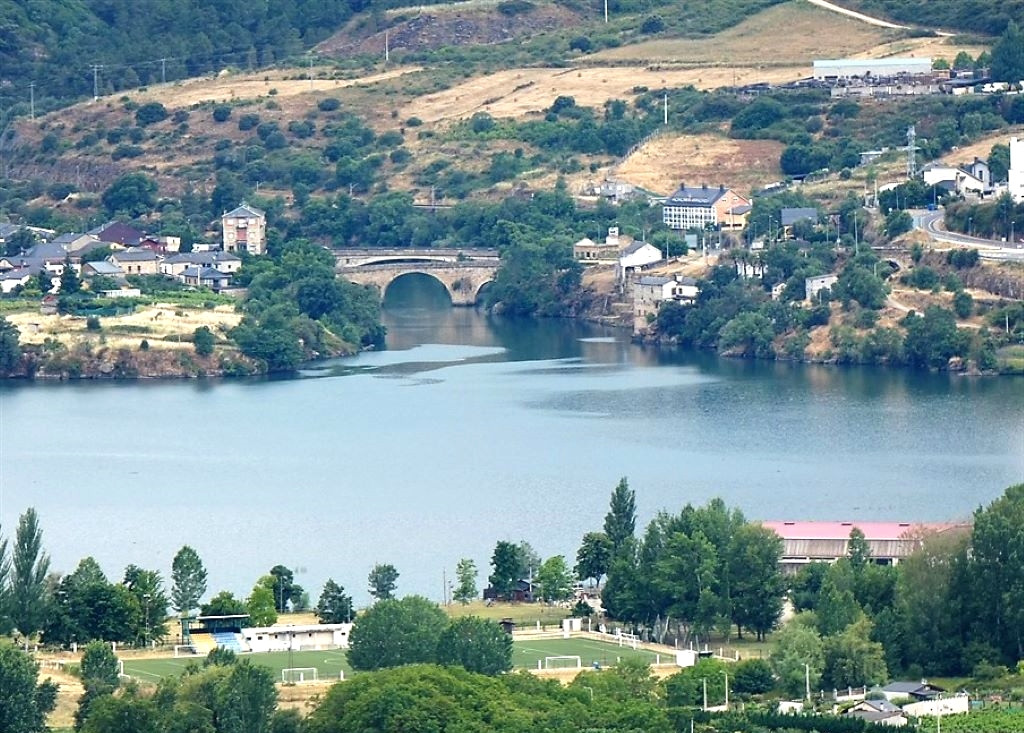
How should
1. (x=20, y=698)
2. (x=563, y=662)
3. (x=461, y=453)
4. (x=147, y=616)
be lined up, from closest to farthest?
(x=20, y=698)
(x=563, y=662)
(x=147, y=616)
(x=461, y=453)

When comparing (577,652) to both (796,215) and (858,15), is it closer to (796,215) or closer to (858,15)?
(796,215)

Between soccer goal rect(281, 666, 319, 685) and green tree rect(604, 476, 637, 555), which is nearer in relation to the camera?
soccer goal rect(281, 666, 319, 685)

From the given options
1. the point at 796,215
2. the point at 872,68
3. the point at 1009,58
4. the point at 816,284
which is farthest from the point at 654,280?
the point at 872,68

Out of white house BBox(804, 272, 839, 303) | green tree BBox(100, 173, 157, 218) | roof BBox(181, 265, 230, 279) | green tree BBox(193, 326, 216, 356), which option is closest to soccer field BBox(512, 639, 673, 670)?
green tree BBox(193, 326, 216, 356)

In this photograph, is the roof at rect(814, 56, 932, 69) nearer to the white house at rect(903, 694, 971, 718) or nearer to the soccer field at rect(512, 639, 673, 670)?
the soccer field at rect(512, 639, 673, 670)

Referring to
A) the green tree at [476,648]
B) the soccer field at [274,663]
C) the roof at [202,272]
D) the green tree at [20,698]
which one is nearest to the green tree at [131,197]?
the roof at [202,272]

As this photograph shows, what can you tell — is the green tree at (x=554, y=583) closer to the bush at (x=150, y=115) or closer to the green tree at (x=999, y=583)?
the green tree at (x=999, y=583)

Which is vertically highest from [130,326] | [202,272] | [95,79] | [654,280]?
[95,79]
